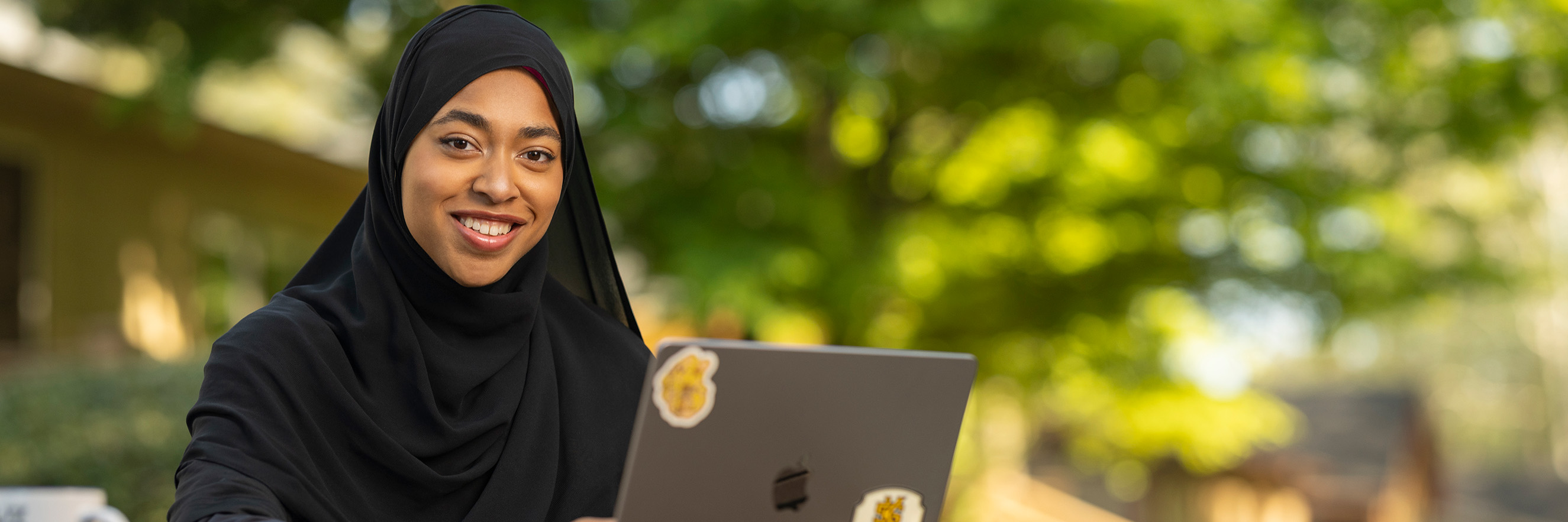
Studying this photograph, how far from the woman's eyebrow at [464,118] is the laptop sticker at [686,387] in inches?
24.6

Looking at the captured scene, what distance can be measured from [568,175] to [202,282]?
29.7 ft

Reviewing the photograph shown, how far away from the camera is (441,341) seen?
171cm

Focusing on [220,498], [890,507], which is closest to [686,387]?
[890,507]

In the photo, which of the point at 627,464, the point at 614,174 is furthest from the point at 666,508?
the point at 614,174

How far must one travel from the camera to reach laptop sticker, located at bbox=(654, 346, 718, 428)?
3.88ft

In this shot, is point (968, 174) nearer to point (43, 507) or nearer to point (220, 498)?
point (43, 507)

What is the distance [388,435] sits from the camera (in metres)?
1.60

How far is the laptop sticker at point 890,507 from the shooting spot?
1393mm

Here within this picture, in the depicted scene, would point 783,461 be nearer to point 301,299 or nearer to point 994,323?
point 301,299

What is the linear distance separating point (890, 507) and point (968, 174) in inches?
162

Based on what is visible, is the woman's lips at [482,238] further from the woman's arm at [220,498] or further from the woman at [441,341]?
the woman's arm at [220,498]

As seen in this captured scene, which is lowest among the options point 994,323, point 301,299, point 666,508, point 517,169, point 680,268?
point 666,508

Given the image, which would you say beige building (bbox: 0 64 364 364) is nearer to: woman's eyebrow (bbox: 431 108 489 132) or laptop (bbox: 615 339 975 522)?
→ woman's eyebrow (bbox: 431 108 489 132)

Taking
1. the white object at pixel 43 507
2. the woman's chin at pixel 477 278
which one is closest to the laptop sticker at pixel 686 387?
the woman's chin at pixel 477 278
